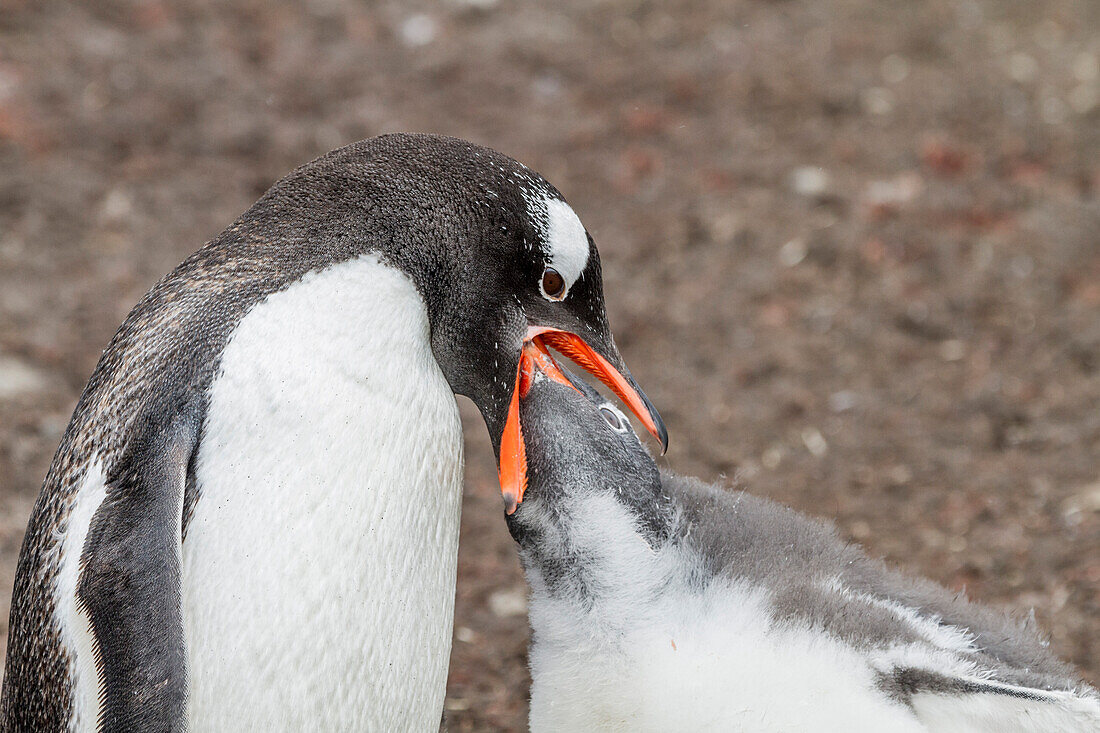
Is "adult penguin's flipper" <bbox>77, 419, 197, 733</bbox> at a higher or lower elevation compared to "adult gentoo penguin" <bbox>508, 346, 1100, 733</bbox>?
higher

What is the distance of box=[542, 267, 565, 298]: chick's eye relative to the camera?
7.07ft

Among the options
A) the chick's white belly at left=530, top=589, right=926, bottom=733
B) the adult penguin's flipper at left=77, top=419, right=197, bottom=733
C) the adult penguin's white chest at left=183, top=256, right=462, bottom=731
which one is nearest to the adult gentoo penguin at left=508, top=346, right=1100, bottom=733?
the chick's white belly at left=530, top=589, right=926, bottom=733

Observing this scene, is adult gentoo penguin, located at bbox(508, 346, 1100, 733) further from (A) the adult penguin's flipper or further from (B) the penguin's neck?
(A) the adult penguin's flipper

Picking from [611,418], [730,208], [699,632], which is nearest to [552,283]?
[611,418]

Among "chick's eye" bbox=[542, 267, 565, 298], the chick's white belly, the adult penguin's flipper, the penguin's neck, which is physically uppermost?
"chick's eye" bbox=[542, 267, 565, 298]

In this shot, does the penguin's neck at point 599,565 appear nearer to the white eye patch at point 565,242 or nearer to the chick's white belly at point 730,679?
the chick's white belly at point 730,679

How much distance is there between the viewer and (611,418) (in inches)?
90.4

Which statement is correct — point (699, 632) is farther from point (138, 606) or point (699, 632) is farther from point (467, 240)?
point (138, 606)

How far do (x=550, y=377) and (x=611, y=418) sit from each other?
145 mm

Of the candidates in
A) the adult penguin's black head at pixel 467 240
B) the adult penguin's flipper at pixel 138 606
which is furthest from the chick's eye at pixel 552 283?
the adult penguin's flipper at pixel 138 606

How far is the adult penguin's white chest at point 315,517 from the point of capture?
74.4 inches

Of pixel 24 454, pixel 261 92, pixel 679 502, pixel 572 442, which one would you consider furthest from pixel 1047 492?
pixel 261 92

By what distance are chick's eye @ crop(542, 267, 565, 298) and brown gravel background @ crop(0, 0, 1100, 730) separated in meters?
1.13

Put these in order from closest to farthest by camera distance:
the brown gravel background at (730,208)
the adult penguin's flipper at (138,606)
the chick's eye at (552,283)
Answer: the adult penguin's flipper at (138,606) → the chick's eye at (552,283) → the brown gravel background at (730,208)
